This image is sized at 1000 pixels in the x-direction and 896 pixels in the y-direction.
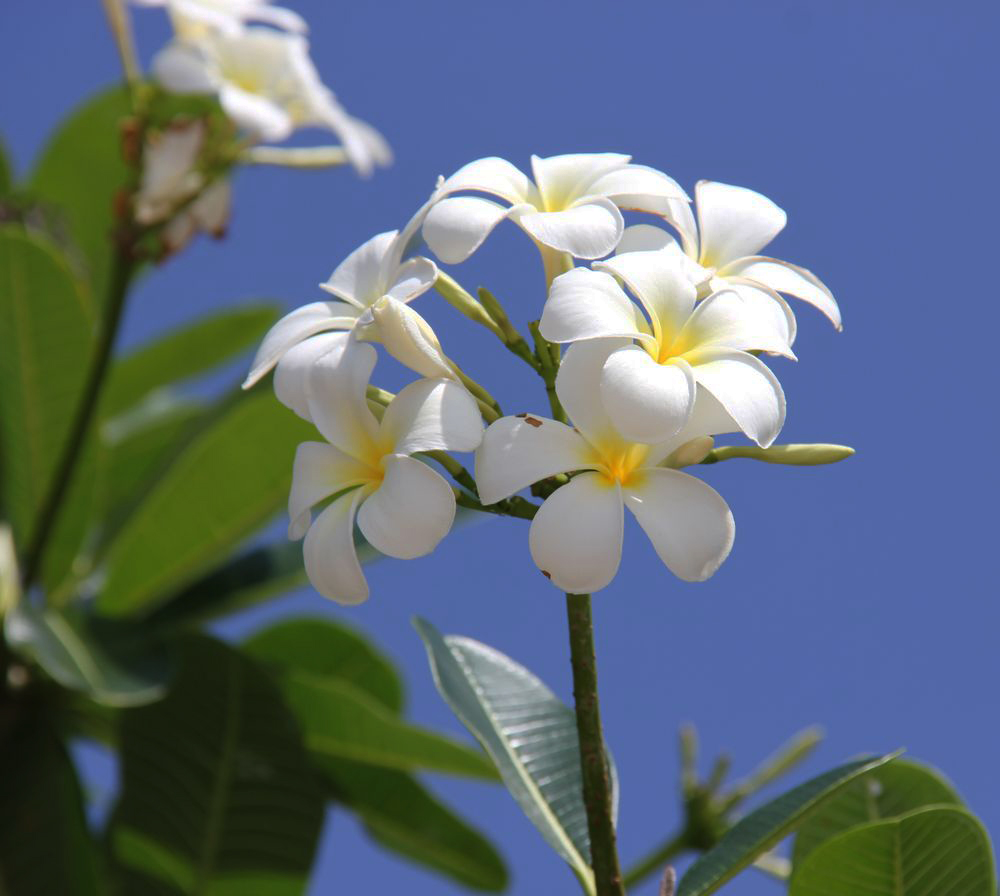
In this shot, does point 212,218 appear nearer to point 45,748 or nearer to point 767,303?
point 45,748

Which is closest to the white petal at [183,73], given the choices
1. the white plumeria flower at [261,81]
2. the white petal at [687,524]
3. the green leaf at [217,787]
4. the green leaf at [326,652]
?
the white plumeria flower at [261,81]

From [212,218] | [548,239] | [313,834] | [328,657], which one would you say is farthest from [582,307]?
[328,657]

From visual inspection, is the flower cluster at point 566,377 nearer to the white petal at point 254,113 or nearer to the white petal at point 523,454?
the white petal at point 523,454

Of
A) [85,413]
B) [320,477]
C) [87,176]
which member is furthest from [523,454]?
[87,176]

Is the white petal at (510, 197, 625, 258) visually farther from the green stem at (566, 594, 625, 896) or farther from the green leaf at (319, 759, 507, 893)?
the green leaf at (319, 759, 507, 893)

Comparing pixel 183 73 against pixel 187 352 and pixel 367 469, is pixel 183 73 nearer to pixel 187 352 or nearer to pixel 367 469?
pixel 187 352

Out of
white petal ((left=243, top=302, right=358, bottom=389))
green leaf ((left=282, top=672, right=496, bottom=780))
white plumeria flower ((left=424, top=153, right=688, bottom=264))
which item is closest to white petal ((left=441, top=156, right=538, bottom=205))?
white plumeria flower ((left=424, top=153, right=688, bottom=264))
